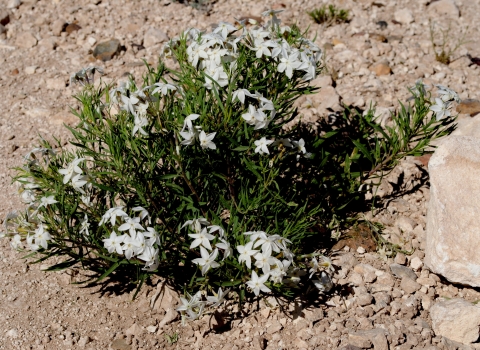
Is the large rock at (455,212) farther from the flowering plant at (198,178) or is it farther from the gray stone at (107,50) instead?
the gray stone at (107,50)

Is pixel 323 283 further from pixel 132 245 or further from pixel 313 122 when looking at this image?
pixel 313 122

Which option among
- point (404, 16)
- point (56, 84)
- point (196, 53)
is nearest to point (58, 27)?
point (56, 84)

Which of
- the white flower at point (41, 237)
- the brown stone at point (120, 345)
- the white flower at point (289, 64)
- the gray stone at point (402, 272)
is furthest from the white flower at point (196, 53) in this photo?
the gray stone at point (402, 272)

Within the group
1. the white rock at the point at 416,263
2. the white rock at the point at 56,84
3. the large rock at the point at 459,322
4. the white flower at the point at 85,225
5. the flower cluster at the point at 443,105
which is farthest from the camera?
the white rock at the point at 56,84

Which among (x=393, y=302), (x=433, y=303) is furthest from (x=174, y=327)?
(x=433, y=303)

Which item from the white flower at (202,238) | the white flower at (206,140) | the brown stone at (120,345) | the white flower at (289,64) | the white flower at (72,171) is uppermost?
the white flower at (289,64)

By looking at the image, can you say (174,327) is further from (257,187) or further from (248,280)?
(257,187)

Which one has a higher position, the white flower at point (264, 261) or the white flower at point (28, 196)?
the white flower at point (28, 196)
